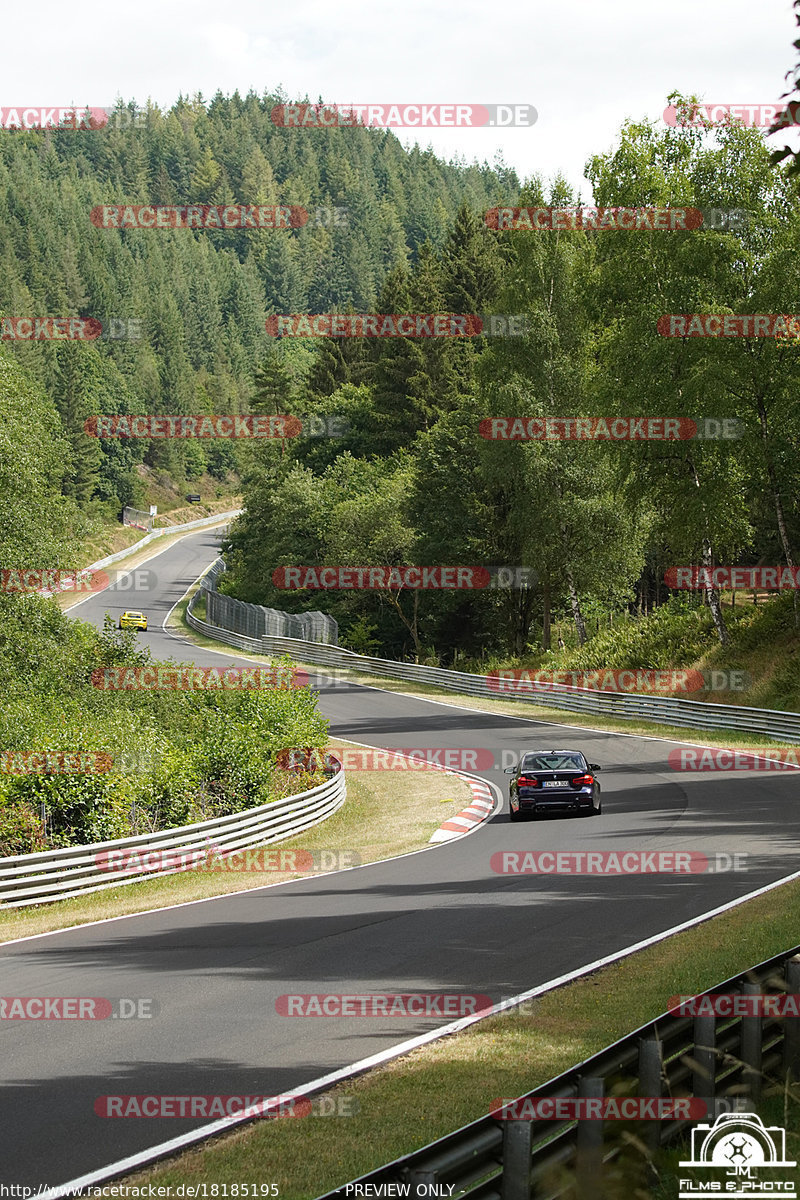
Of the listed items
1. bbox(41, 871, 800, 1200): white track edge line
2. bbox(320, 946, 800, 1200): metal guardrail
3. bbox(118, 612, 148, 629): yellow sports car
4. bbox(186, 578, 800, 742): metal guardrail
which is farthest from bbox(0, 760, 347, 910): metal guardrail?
bbox(118, 612, 148, 629): yellow sports car

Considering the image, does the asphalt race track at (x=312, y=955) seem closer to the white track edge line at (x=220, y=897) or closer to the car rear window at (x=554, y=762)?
the white track edge line at (x=220, y=897)

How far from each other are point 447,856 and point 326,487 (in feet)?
175

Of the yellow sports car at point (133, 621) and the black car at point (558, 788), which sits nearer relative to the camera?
the black car at point (558, 788)

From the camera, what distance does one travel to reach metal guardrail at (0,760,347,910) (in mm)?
17188

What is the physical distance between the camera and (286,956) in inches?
453

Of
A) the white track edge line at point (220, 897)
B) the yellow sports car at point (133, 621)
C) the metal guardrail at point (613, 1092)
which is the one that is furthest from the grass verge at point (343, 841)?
the yellow sports car at point (133, 621)

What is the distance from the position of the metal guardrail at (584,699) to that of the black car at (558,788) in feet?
36.7

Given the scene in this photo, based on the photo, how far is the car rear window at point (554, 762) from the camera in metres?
22.2

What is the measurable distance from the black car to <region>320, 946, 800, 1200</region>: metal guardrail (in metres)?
14.0

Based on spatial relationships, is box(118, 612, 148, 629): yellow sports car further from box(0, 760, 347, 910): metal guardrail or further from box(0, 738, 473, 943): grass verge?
box(0, 760, 347, 910): metal guardrail

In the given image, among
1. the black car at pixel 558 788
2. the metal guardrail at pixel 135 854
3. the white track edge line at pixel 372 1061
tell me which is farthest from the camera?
the black car at pixel 558 788

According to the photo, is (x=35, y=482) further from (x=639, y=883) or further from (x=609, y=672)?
(x=639, y=883)

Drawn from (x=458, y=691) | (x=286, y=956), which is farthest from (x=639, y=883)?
(x=458, y=691)

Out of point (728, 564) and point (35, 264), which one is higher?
point (35, 264)
